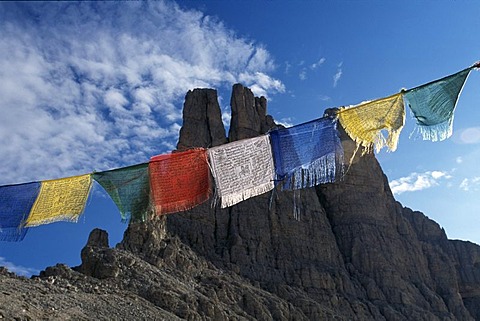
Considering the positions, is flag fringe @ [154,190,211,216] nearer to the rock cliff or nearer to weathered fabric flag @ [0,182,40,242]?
weathered fabric flag @ [0,182,40,242]

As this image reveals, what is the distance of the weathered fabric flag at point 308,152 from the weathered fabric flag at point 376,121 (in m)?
0.35

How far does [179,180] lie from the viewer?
34.5 feet

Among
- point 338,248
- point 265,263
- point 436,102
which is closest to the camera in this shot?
point 436,102

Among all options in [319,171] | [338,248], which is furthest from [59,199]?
[338,248]

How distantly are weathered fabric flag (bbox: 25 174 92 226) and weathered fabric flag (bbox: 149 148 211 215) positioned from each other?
1348mm

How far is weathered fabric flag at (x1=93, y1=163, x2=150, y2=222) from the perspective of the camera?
10.7 m

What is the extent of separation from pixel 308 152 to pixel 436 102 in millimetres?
2237

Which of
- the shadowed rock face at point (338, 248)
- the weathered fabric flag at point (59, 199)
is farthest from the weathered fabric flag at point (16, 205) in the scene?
the shadowed rock face at point (338, 248)

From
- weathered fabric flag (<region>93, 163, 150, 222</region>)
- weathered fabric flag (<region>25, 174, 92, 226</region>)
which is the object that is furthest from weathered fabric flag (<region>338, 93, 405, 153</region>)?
weathered fabric flag (<region>25, 174, 92, 226</region>)

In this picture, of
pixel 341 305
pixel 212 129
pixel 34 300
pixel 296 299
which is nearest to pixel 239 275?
pixel 296 299

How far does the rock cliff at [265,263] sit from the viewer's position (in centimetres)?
2925

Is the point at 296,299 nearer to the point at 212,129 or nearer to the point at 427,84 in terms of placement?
the point at 212,129

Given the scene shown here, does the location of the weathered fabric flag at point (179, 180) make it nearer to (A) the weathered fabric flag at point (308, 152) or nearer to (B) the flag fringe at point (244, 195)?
(B) the flag fringe at point (244, 195)

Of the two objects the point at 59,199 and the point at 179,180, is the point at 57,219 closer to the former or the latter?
the point at 59,199
